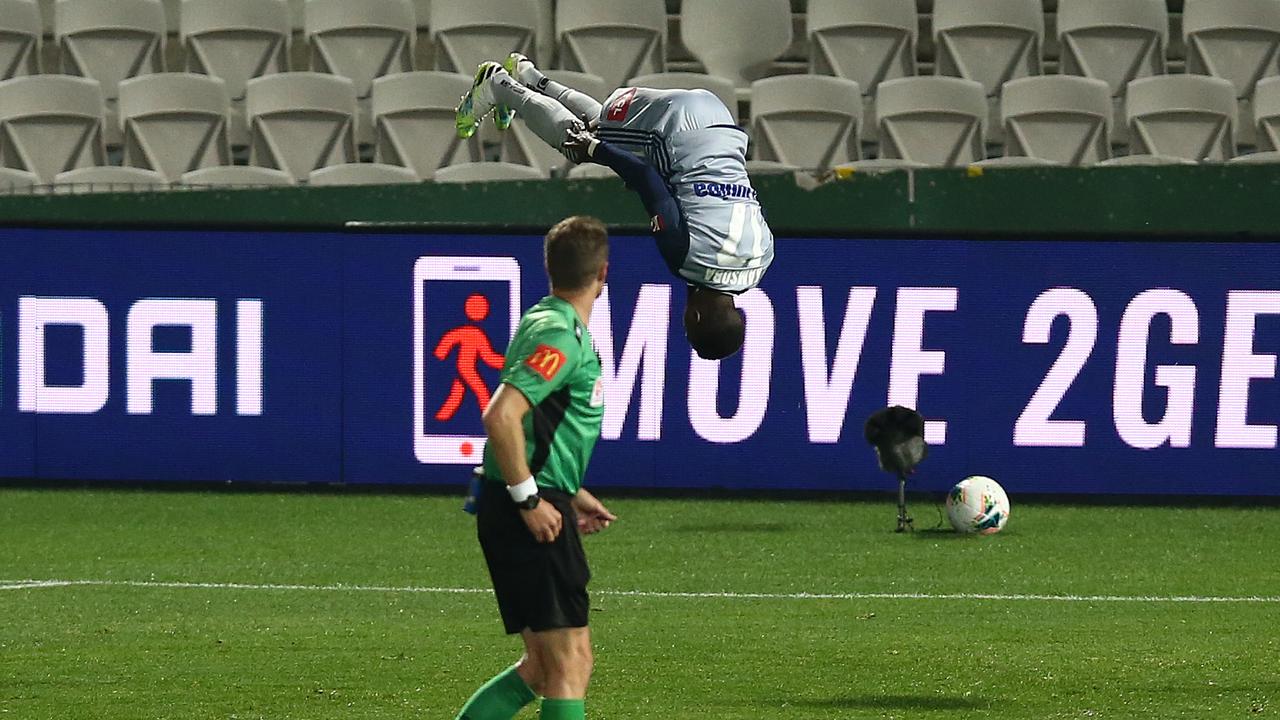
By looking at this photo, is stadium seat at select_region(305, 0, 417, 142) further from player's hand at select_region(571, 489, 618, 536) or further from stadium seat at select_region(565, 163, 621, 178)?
player's hand at select_region(571, 489, 618, 536)

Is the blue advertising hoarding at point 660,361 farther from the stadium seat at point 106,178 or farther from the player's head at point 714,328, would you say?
the player's head at point 714,328

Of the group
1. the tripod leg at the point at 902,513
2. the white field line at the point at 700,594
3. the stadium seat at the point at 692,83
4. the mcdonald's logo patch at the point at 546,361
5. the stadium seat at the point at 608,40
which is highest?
the stadium seat at the point at 608,40

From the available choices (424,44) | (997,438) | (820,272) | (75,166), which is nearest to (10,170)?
(75,166)

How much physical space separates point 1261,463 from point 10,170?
961 cm

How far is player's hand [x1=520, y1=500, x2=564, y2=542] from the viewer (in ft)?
18.7

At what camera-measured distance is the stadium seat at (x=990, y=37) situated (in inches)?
688

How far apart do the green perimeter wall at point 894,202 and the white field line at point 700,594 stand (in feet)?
14.8

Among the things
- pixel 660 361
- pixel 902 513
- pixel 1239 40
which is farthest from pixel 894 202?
pixel 1239 40

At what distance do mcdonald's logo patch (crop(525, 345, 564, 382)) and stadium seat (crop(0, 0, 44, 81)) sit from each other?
44.0 ft

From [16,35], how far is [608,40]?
5035 millimetres

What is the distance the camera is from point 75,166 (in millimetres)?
17000

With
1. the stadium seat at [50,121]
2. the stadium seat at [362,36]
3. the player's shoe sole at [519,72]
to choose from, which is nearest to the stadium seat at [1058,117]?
the stadium seat at [362,36]

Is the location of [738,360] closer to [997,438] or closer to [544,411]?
[997,438]

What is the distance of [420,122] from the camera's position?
16.9 m
